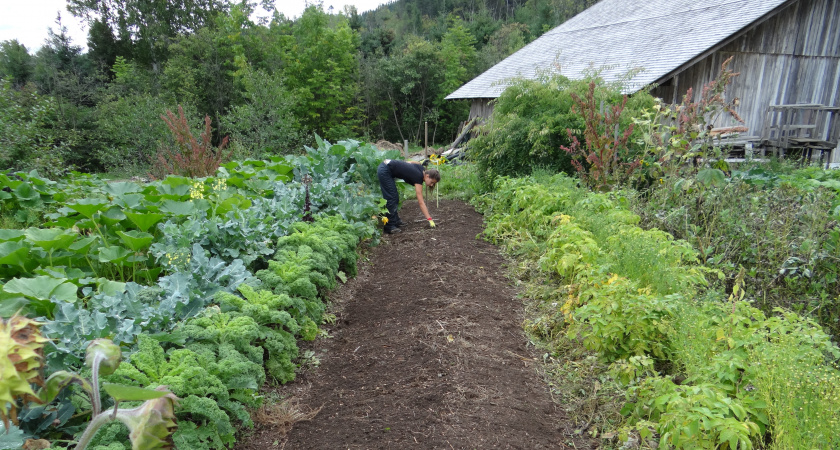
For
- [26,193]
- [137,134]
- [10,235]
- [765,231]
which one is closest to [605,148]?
[765,231]

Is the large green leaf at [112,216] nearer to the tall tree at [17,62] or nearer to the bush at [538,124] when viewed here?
the bush at [538,124]

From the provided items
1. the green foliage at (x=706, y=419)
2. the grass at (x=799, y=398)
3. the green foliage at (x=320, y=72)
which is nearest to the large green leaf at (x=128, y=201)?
the green foliage at (x=706, y=419)

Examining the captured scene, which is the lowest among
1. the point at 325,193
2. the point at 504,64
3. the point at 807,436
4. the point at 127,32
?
the point at 807,436

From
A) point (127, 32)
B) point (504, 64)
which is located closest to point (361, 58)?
point (504, 64)

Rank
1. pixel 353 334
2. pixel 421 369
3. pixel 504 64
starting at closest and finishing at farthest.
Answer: pixel 421 369 → pixel 353 334 → pixel 504 64

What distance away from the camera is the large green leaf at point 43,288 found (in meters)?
2.51

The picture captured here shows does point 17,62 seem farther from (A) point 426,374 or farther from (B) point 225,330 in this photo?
(A) point 426,374

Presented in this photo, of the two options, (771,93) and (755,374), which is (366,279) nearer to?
(755,374)

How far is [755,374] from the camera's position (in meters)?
2.34

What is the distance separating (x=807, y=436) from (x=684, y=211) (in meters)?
3.50

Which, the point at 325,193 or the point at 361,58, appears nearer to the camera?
the point at 325,193

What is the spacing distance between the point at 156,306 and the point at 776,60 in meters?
14.6

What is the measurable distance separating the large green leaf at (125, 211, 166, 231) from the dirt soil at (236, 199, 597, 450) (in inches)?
63.5

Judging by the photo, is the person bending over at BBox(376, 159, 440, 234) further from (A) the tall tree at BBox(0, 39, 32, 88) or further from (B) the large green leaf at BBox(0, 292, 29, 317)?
(A) the tall tree at BBox(0, 39, 32, 88)
